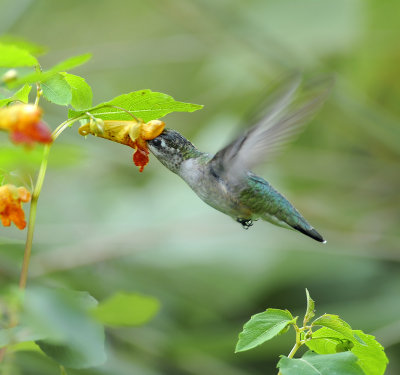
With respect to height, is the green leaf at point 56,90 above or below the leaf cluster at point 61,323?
above

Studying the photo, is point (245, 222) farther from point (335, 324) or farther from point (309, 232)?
point (335, 324)

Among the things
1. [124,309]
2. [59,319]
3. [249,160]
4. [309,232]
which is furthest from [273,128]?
[59,319]

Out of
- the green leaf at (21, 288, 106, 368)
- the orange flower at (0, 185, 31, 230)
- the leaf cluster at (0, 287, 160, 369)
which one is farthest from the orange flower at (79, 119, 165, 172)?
the green leaf at (21, 288, 106, 368)

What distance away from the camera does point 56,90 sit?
1544 millimetres

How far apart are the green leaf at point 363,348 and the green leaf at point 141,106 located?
2.04ft

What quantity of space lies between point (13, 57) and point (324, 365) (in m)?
0.91

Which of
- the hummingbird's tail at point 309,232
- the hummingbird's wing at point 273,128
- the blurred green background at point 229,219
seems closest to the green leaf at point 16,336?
the hummingbird's wing at point 273,128

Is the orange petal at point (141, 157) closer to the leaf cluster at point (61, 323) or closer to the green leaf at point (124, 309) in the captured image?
the green leaf at point (124, 309)

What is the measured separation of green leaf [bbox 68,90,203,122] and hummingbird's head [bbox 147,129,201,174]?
10.1 inches

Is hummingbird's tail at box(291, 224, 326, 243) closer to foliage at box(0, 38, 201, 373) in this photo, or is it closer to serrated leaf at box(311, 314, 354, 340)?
foliage at box(0, 38, 201, 373)

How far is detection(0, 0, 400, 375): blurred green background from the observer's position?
4.49m

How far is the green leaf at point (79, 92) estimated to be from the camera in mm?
1604

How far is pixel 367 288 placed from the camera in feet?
17.3

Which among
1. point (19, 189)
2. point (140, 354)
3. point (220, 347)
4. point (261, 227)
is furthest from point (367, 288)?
point (19, 189)
